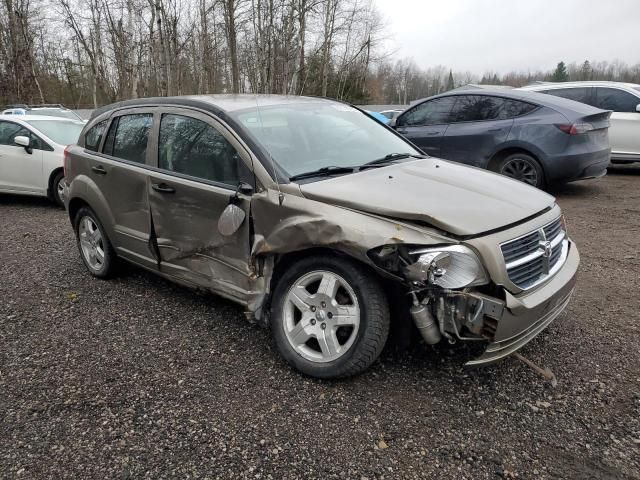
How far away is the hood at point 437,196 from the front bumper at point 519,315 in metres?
0.40

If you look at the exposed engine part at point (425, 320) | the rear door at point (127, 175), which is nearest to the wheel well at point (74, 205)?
the rear door at point (127, 175)

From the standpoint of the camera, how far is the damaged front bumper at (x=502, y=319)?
8.20 ft

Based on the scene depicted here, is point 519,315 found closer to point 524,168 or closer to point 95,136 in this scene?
point 95,136

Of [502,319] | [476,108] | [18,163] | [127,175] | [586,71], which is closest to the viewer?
[502,319]

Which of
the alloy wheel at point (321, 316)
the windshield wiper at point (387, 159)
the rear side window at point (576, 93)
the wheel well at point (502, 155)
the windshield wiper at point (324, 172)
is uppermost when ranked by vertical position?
the rear side window at point (576, 93)

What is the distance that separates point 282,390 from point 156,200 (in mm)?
1788

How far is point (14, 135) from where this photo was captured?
8.38 metres

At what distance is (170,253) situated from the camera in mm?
3793

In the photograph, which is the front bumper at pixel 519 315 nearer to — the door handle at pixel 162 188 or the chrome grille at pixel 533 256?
the chrome grille at pixel 533 256

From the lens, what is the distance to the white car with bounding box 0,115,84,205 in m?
8.18

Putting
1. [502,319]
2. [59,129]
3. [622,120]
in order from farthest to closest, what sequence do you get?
[622,120]
[59,129]
[502,319]

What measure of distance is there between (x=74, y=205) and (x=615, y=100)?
922 cm

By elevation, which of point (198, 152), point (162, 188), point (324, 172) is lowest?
point (162, 188)

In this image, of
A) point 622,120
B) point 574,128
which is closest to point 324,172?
point 574,128
